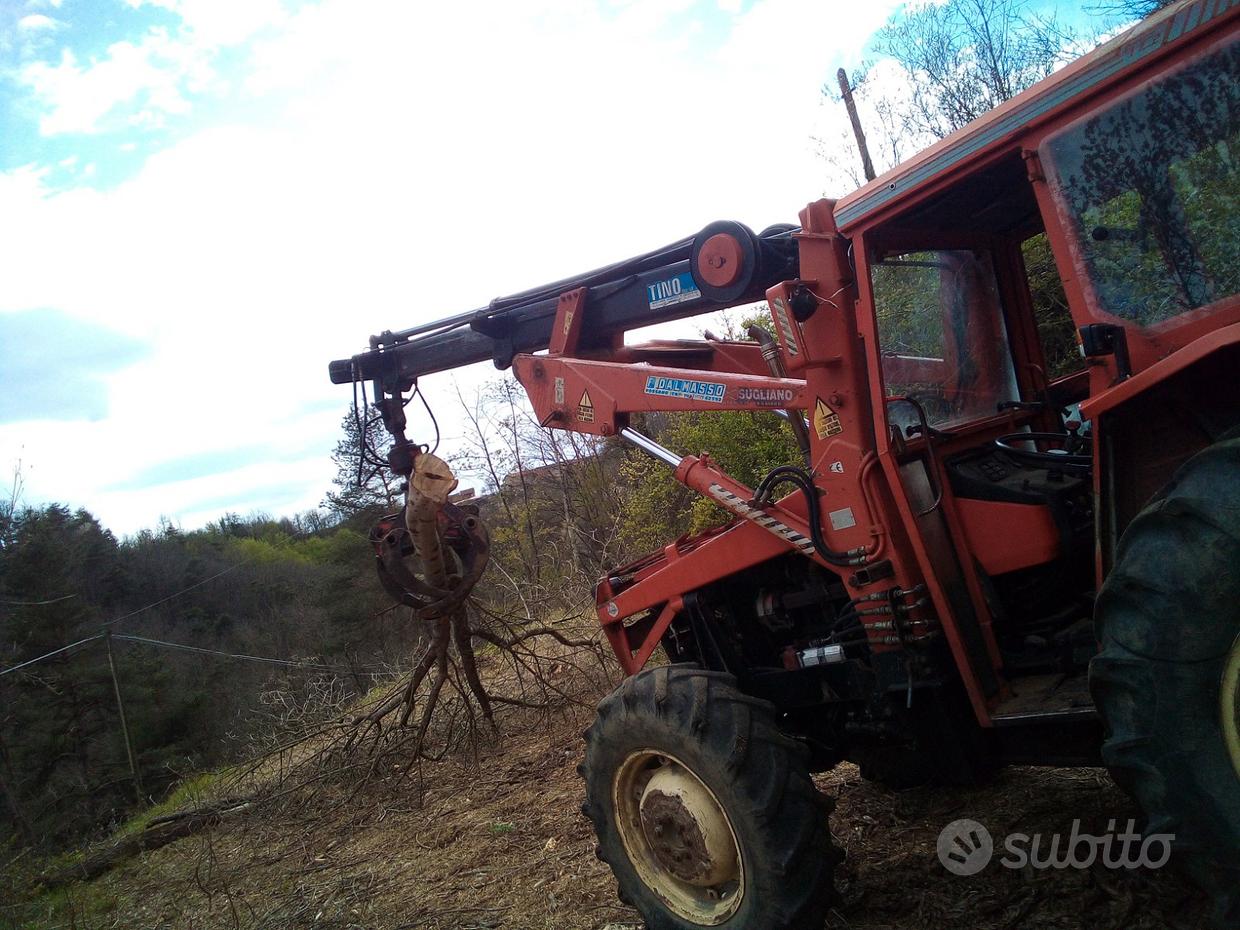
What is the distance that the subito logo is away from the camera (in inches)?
139

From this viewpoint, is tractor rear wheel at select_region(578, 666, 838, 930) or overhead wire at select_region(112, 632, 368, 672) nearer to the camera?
tractor rear wheel at select_region(578, 666, 838, 930)

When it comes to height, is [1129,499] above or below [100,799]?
above

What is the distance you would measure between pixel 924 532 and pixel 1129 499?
2.33 ft

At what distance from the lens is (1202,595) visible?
2066 mm

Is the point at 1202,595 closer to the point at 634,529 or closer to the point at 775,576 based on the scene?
the point at 775,576

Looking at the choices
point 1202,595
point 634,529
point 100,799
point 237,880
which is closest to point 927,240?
point 1202,595

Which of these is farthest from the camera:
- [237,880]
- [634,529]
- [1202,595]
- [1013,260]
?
[634,529]

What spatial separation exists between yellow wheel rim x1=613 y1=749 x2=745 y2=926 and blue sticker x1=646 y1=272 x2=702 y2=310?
83.0 inches

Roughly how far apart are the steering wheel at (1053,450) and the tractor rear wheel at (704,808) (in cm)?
140

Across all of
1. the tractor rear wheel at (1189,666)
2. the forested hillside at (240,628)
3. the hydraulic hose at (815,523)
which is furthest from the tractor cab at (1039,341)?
the forested hillside at (240,628)

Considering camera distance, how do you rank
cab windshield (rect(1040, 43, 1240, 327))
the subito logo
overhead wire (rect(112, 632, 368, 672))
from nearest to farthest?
1. cab windshield (rect(1040, 43, 1240, 327))
2. the subito logo
3. overhead wire (rect(112, 632, 368, 672))

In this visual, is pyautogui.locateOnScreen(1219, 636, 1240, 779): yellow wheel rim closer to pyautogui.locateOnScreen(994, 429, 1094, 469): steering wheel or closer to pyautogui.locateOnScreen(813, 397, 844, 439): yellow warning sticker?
pyautogui.locateOnScreen(994, 429, 1094, 469): steering wheel

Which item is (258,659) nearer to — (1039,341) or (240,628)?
(1039,341)

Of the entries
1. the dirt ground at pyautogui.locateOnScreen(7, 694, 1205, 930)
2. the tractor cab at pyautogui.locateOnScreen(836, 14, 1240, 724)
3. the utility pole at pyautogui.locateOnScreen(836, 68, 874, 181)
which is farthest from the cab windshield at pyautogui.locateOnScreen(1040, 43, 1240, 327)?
the utility pole at pyautogui.locateOnScreen(836, 68, 874, 181)
